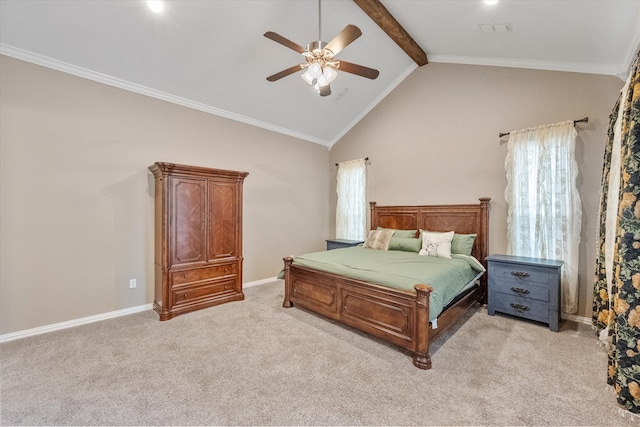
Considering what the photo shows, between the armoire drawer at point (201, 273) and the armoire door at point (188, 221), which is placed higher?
the armoire door at point (188, 221)

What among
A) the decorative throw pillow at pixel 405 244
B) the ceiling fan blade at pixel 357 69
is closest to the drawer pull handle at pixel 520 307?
the decorative throw pillow at pixel 405 244

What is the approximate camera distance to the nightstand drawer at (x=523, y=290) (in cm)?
288

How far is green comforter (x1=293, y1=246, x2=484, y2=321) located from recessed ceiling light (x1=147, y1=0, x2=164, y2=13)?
3.18m

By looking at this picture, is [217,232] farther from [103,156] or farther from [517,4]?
[517,4]

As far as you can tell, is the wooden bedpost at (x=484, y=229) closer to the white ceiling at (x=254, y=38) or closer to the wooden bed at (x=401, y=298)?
the wooden bed at (x=401, y=298)

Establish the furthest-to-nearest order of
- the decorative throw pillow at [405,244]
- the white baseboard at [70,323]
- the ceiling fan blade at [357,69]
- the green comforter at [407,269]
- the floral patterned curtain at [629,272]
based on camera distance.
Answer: the decorative throw pillow at [405,244] → the white baseboard at [70,323] → the ceiling fan blade at [357,69] → the green comforter at [407,269] → the floral patterned curtain at [629,272]

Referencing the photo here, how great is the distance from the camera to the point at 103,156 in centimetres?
324

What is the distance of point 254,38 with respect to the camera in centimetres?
324

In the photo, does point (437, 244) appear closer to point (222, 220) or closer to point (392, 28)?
point (392, 28)

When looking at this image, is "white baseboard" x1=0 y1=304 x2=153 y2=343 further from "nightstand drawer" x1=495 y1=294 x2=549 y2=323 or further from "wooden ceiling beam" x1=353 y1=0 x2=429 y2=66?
"wooden ceiling beam" x1=353 y1=0 x2=429 y2=66

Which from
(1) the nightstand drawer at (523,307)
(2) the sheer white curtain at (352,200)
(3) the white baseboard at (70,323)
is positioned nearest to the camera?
(3) the white baseboard at (70,323)

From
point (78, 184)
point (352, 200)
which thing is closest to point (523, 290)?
point (352, 200)

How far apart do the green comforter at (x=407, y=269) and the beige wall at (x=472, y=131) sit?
3.51ft

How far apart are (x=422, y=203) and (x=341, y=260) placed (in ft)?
6.62
